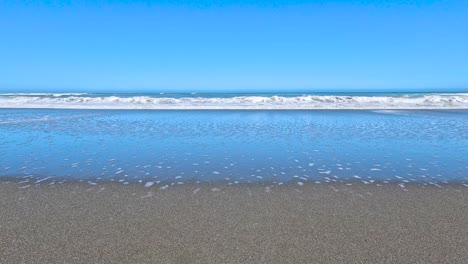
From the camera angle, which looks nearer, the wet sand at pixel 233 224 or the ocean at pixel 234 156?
the wet sand at pixel 233 224

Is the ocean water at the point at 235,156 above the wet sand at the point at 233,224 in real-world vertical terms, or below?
above

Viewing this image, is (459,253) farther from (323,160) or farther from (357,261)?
(323,160)

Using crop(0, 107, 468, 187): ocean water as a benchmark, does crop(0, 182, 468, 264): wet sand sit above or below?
below

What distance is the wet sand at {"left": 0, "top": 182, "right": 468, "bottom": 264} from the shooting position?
3.74 meters

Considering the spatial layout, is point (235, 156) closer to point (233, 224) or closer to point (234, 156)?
point (234, 156)

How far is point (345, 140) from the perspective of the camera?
1166 cm

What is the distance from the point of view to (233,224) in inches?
178

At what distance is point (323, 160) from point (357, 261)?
5002 millimetres

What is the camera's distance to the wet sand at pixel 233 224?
3.74 m

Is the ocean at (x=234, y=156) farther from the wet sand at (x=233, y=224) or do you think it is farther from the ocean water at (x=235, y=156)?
the wet sand at (x=233, y=224)

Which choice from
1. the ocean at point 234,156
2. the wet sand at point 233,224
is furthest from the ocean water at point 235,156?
the wet sand at point 233,224

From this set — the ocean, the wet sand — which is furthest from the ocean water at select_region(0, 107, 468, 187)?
the wet sand

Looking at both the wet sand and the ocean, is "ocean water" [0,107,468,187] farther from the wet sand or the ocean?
the wet sand

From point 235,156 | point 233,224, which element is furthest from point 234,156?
point 233,224
